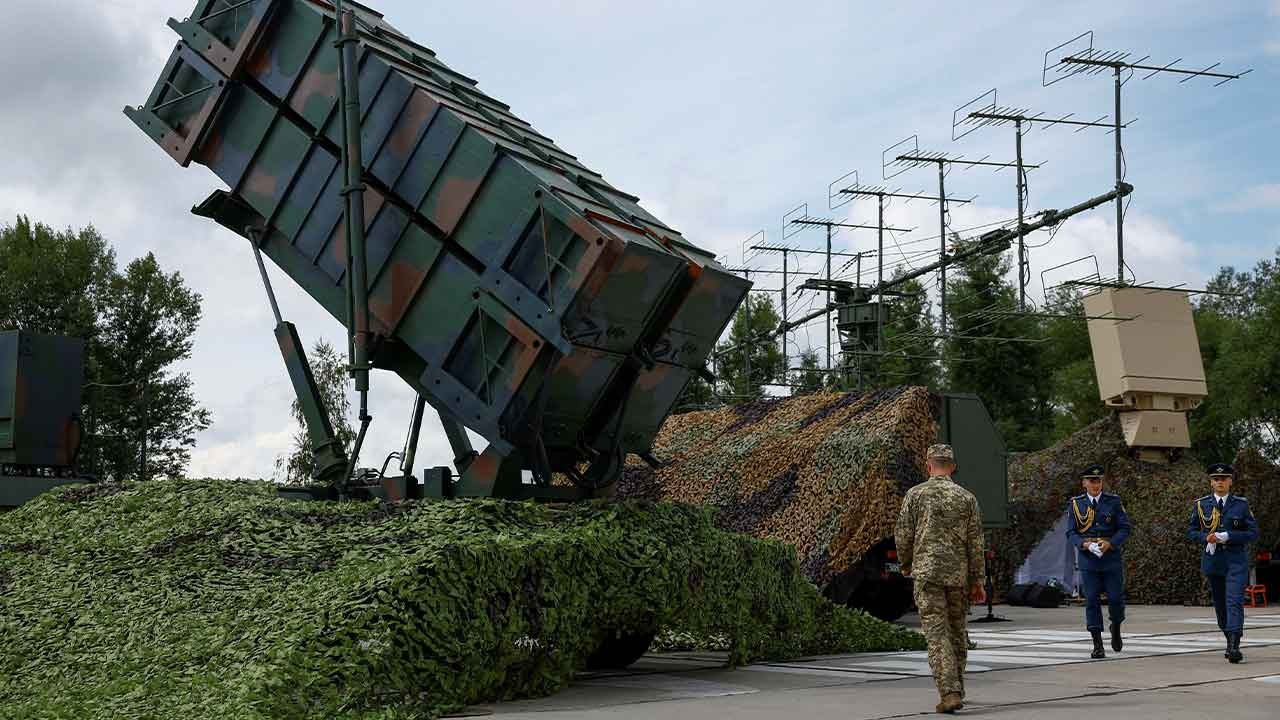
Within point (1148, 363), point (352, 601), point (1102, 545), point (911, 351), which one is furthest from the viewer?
point (911, 351)

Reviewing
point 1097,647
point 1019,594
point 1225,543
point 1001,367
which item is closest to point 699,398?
point 1001,367

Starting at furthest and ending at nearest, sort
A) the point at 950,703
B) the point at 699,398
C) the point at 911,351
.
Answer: the point at 911,351, the point at 699,398, the point at 950,703

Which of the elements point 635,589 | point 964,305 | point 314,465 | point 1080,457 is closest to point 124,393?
point 964,305

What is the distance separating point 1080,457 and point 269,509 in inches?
670

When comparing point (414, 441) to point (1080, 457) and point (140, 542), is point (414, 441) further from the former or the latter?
point (1080, 457)

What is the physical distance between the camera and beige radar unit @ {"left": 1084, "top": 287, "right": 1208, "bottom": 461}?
23.0 metres

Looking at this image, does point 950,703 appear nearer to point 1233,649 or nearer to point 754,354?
point 1233,649

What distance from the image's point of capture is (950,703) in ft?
27.0

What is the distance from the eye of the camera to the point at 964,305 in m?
46.0

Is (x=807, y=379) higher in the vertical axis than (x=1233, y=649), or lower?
higher

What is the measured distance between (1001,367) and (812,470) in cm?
3284

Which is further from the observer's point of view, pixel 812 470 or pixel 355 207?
pixel 812 470

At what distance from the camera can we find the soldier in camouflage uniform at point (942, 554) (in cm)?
870

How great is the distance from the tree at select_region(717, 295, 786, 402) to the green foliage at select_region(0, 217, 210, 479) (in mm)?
20144
